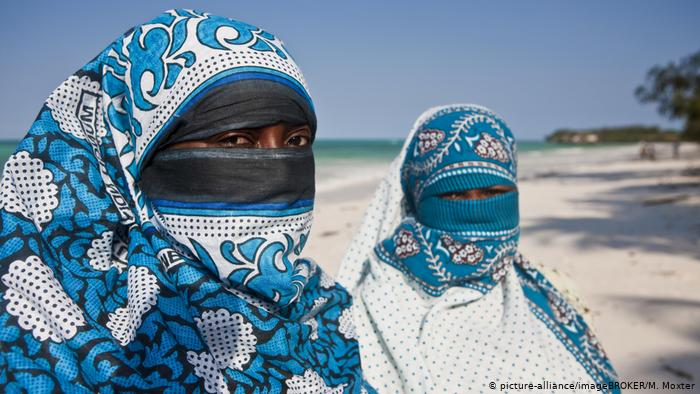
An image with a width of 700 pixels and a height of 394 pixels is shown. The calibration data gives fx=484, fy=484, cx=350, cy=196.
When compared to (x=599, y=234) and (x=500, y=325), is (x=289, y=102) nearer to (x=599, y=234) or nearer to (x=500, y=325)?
(x=500, y=325)

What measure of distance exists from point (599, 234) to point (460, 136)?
6.15 metres

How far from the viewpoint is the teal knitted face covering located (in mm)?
2340

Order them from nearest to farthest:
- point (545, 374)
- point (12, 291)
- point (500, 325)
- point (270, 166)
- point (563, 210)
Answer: point (12, 291) < point (270, 166) < point (545, 374) < point (500, 325) < point (563, 210)

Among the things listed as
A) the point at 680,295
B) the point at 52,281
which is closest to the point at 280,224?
the point at 52,281

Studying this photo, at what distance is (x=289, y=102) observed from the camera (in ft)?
4.59

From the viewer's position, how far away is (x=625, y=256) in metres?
6.12

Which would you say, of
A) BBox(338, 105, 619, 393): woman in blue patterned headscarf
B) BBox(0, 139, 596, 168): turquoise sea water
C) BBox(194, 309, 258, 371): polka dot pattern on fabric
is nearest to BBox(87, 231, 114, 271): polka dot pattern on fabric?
BBox(194, 309, 258, 371): polka dot pattern on fabric

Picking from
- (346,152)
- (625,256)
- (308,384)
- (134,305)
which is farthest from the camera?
(346,152)

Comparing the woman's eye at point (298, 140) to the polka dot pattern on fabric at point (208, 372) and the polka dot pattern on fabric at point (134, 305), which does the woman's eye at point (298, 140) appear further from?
the polka dot pattern on fabric at point (208, 372)

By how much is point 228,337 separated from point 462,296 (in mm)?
1354

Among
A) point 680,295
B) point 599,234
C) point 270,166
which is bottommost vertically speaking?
point 599,234

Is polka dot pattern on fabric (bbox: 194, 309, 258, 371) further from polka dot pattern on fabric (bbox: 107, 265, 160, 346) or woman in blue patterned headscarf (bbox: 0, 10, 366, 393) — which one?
polka dot pattern on fabric (bbox: 107, 265, 160, 346)

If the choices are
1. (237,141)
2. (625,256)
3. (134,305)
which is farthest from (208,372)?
(625,256)

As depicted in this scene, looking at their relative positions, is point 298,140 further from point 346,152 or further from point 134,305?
point 346,152
